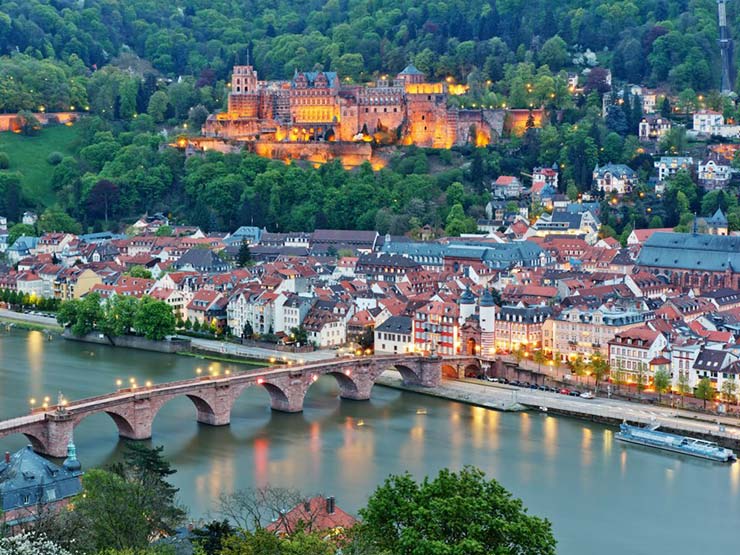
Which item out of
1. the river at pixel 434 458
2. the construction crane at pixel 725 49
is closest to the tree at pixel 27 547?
the river at pixel 434 458

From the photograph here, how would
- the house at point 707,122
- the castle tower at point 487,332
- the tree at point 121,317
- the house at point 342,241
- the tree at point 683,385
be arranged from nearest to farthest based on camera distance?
the tree at point 683,385
the castle tower at point 487,332
the tree at point 121,317
the house at point 342,241
the house at point 707,122

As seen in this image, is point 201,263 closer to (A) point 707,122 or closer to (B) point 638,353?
(B) point 638,353

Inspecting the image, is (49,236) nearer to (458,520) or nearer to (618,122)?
(618,122)

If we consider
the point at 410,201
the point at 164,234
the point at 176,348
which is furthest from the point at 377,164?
the point at 176,348

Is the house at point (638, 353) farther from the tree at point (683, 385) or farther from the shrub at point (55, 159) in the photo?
the shrub at point (55, 159)

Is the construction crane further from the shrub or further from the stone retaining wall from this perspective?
the stone retaining wall
